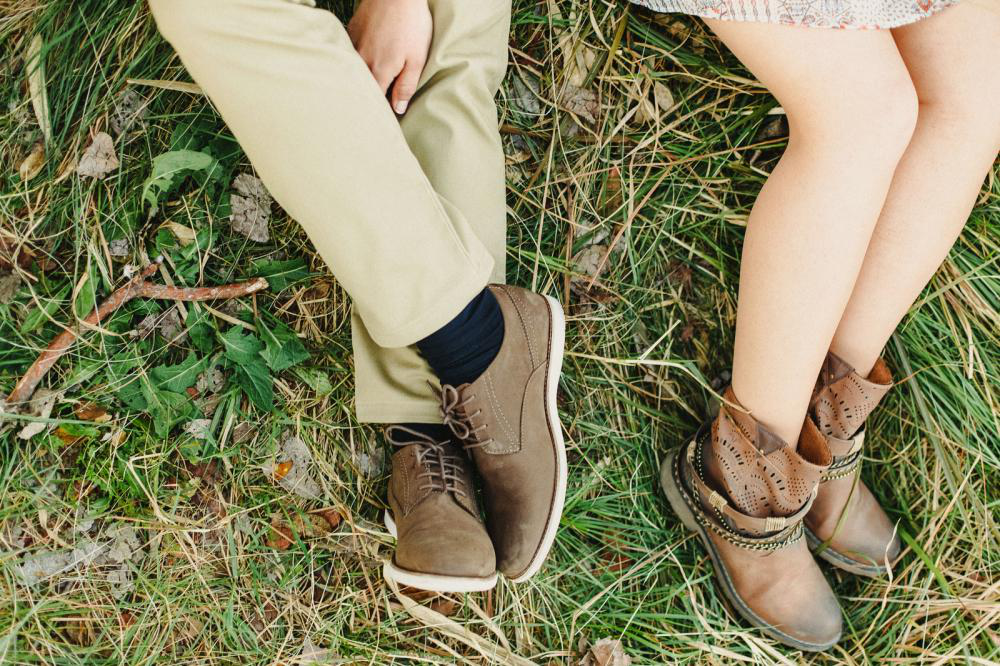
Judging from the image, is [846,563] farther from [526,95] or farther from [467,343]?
[526,95]

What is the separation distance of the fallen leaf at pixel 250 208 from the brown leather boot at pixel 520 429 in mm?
583

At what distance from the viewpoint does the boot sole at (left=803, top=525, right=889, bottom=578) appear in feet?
4.93

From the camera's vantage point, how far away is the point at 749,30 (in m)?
1.00

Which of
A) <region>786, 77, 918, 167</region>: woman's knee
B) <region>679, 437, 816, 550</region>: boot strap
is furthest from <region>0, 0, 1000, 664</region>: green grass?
<region>786, 77, 918, 167</region>: woman's knee

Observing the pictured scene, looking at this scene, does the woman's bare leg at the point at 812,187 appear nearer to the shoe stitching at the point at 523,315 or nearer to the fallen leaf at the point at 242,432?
the shoe stitching at the point at 523,315

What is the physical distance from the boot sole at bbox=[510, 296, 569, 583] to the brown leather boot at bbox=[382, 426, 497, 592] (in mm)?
103

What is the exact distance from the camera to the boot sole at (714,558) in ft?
4.82

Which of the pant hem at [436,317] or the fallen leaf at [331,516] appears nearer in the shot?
the pant hem at [436,317]

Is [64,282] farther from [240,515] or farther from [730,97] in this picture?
[730,97]

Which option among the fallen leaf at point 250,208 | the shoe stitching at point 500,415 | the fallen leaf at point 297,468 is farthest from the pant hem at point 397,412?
the fallen leaf at point 250,208

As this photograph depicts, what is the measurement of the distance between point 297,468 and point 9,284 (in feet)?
2.43

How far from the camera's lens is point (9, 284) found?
1.47 meters

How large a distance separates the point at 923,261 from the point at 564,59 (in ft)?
2.82

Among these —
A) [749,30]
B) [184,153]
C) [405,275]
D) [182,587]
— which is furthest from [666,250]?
[182,587]
